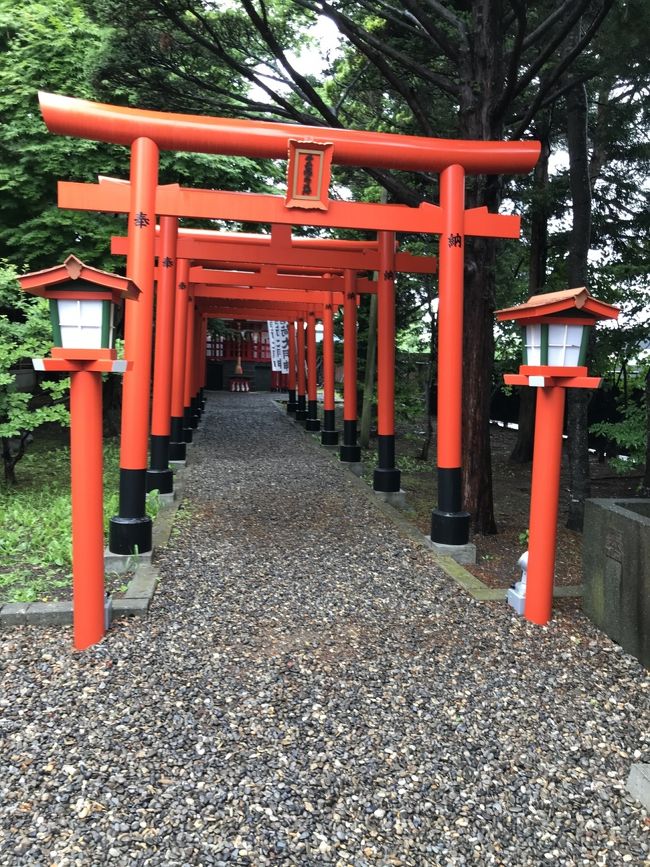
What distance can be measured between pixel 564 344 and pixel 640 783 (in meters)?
2.45

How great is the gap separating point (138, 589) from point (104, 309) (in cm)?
189

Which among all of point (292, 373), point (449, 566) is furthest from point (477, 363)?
point (292, 373)

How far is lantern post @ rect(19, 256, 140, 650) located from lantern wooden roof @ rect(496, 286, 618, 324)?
241cm

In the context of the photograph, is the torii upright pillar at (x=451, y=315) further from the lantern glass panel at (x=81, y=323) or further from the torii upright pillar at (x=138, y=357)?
the lantern glass panel at (x=81, y=323)

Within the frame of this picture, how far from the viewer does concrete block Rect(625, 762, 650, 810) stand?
8.37ft

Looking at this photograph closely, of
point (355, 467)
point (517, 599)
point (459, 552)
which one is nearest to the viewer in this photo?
point (517, 599)

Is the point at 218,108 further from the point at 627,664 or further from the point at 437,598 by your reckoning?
the point at 627,664

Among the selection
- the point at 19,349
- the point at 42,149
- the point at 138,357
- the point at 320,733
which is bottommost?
the point at 320,733

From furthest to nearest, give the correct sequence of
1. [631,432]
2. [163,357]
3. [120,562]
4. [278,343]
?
1. [278,343]
2. [631,432]
3. [163,357]
4. [120,562]

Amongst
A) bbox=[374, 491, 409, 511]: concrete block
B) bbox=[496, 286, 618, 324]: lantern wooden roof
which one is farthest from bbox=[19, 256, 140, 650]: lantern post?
bbox=[374, 491, 409, 511]: concrete block

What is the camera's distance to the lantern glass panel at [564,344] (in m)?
4.11

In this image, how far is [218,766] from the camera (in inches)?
106

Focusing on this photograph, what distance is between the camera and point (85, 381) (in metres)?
3.71

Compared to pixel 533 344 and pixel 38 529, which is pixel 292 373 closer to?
pixel 38 529
